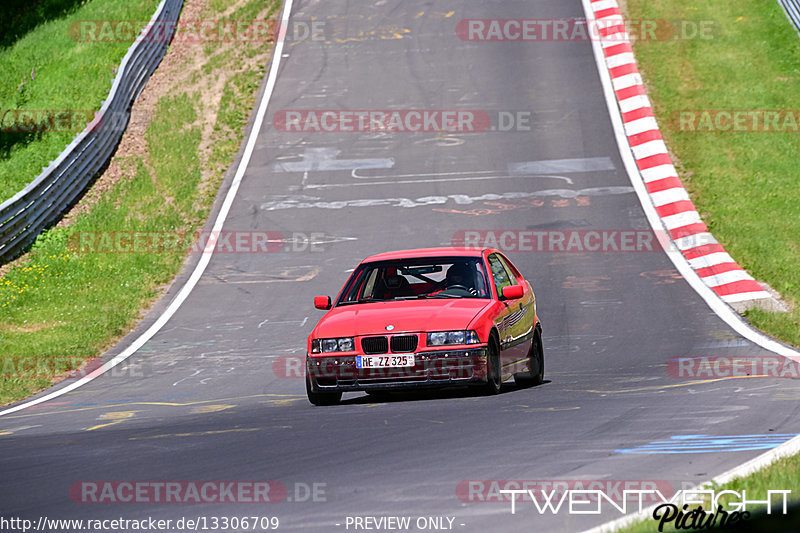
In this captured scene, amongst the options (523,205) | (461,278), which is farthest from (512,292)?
(523,205)

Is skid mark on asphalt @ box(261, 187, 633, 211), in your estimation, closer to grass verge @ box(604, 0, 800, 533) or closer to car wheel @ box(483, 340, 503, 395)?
grass verge @ box(604, 0, 800, 533)

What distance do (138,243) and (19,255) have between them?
2274 mm

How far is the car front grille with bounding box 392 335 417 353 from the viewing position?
10336mm

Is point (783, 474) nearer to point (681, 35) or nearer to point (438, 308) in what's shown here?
point (438, 308)

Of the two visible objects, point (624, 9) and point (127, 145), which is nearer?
point (127, 145)

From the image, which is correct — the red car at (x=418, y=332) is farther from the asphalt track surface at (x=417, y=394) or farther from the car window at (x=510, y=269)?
the car window at (x=510, y=269)

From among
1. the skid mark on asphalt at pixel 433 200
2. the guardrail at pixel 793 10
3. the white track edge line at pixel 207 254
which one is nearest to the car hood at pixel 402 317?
the white track edge line at pixel 207 254

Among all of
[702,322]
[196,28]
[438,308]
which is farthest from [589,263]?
[196,28]

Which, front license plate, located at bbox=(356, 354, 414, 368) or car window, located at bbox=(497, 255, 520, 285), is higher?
car window, located at bbox=(497, 255, 520, 285)

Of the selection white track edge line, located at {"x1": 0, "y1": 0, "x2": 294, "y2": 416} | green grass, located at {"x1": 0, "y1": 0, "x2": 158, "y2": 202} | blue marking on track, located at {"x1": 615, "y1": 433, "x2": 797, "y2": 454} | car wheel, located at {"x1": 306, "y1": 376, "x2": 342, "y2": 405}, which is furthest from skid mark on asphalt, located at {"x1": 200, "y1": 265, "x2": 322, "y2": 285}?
blue marking on track, located at {"x1": 615, "y1": 433, "x2": 797, "y2": 454}

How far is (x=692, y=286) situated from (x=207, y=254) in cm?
893

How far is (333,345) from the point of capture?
1055cm

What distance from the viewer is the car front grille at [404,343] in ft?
33.9

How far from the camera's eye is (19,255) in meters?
21.5
